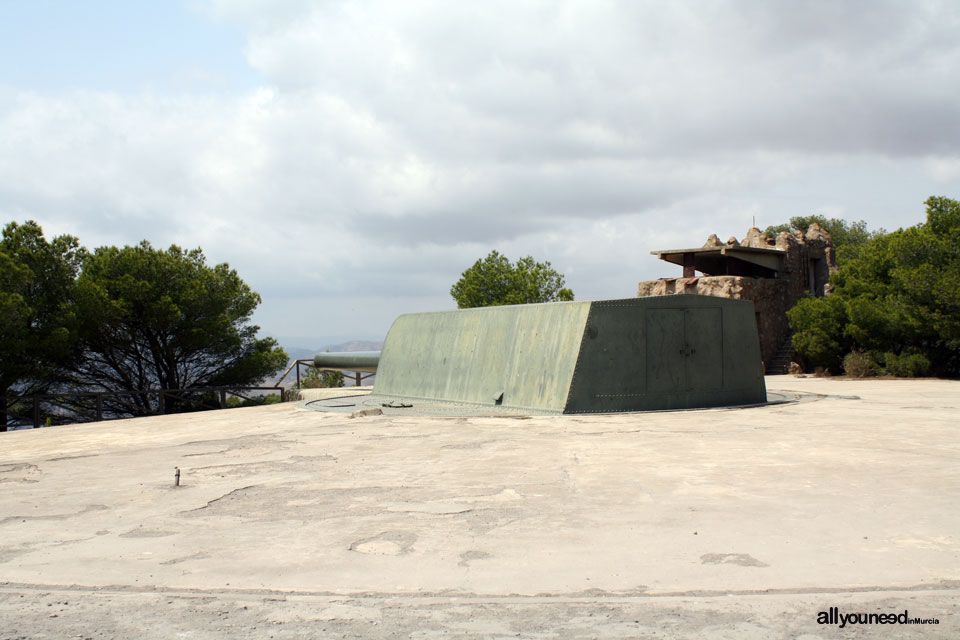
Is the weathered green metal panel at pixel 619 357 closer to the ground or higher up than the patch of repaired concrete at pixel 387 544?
higher up

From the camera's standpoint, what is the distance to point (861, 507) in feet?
15.6

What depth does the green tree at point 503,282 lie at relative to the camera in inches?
1620

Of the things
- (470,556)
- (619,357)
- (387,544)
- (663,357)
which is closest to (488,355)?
(619,357)

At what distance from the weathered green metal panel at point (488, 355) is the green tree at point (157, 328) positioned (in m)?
9.09

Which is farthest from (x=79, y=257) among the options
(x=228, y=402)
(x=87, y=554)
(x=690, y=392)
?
(x=87, y=554)

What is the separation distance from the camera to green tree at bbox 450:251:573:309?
135ft

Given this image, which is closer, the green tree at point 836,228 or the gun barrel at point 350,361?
the gun barrel at point 350,361

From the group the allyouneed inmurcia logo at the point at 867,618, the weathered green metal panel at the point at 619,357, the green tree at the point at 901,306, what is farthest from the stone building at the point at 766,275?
the allyouneed inmurcia logo at the point at 867,618

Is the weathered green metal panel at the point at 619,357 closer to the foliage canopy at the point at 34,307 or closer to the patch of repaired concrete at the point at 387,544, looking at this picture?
the patch of repaired concrete at the point at 387,544

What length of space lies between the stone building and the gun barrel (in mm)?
10342

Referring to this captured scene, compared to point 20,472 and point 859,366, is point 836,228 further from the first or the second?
point 20,472

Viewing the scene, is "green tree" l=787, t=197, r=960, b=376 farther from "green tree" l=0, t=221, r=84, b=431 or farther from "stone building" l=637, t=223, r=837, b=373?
"green tree" l=0, t=221, r=84, b=431

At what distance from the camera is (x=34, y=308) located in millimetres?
20578

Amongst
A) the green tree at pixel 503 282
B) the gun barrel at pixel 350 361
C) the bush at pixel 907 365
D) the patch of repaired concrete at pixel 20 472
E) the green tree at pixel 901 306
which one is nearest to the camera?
the patch of repaired concrete at pixel 20 472
